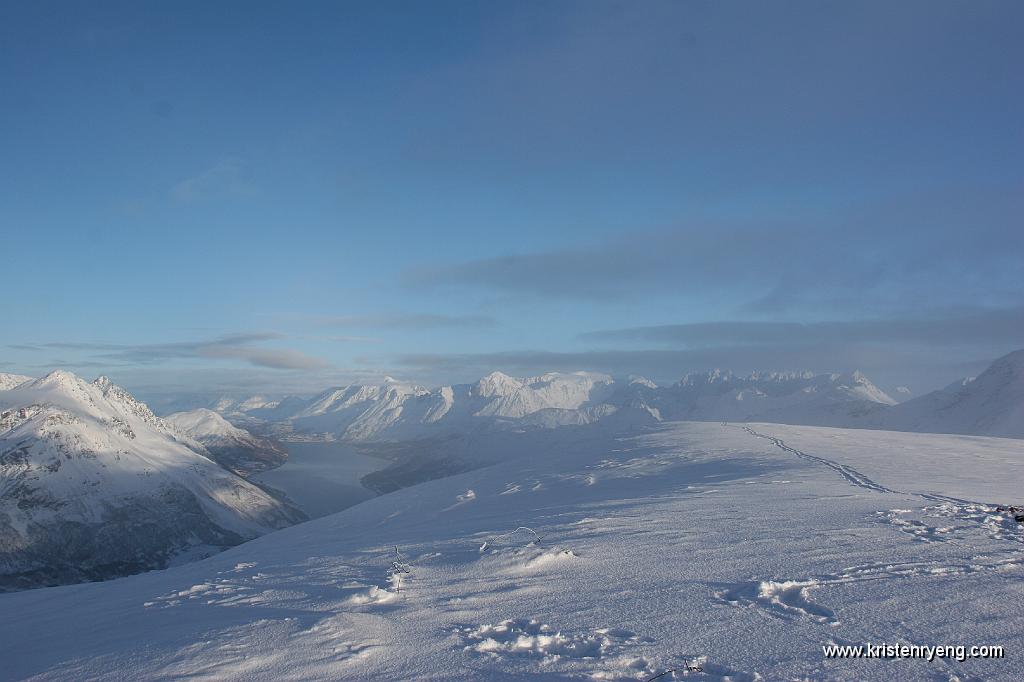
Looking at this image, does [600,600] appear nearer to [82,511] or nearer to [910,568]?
[910,568]

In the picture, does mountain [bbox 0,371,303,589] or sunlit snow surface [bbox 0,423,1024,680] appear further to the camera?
mountain [bbox 0,371,303,589]

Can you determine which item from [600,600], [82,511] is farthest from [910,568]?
[82,511]

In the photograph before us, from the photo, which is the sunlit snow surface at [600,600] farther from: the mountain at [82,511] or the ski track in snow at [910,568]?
the mountain at [82,511]

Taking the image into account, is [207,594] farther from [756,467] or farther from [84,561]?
[84,561]

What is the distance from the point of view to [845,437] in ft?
182

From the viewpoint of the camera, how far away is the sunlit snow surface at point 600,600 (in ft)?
28.4

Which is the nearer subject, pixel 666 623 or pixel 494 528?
pixel 666 623

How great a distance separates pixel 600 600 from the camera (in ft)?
37.8

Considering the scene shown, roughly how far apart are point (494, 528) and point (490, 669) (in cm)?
1386

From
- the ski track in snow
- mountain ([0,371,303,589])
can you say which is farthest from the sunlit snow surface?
mountain ([0,371,303,589])

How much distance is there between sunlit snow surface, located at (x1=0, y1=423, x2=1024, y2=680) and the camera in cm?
866

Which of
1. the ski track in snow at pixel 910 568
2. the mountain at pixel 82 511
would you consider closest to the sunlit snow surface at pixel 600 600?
the ski track in snow at pixel 910 568

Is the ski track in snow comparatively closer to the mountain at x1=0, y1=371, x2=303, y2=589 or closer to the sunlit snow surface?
the sunlit snow surface

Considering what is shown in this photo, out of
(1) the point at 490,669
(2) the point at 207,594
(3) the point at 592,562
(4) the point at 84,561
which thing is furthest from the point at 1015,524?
(4) the point at 84,561
